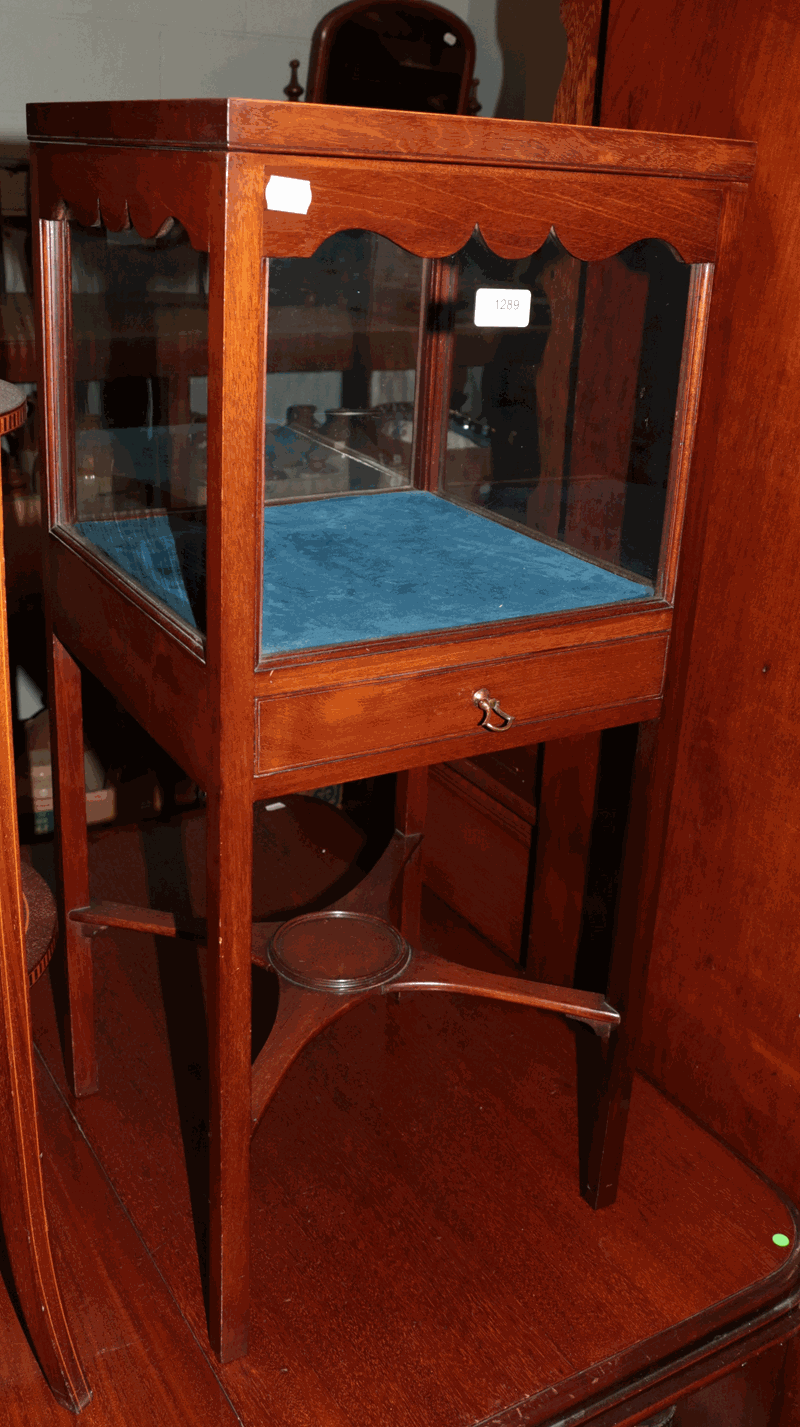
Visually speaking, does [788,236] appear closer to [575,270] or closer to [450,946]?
[575,270]

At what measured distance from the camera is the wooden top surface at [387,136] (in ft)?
3.01

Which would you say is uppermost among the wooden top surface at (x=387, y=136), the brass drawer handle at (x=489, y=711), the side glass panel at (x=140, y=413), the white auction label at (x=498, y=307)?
the wooden top surface at (x=387, y=136)

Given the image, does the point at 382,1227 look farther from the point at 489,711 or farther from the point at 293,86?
the point at 293,86

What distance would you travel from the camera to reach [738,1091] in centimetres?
165

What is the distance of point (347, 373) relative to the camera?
1.62m

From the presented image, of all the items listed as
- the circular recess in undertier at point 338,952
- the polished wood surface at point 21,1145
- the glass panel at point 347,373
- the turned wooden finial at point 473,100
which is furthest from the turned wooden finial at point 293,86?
the polished wood surface at point 21,1145

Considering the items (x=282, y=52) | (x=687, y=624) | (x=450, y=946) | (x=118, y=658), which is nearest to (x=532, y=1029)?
(x=450, y=946)

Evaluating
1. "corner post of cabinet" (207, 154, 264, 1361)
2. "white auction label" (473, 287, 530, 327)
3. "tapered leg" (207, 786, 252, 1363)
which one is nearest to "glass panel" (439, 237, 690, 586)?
"white auction label" (473, 287, 530, 327)

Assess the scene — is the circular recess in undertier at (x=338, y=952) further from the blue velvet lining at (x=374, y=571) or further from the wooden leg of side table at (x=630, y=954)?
the blue velvet lining at (x=374, y=571)

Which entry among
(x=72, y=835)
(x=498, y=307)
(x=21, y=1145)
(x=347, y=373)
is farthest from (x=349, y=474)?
(x=21, y=1145)

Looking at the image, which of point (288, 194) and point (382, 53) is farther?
point (382, 53)

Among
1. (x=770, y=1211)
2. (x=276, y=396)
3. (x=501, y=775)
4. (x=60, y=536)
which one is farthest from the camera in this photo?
(x=501, y=775)

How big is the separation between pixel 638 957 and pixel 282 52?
2.50 meters

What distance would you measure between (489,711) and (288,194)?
1.67ft
